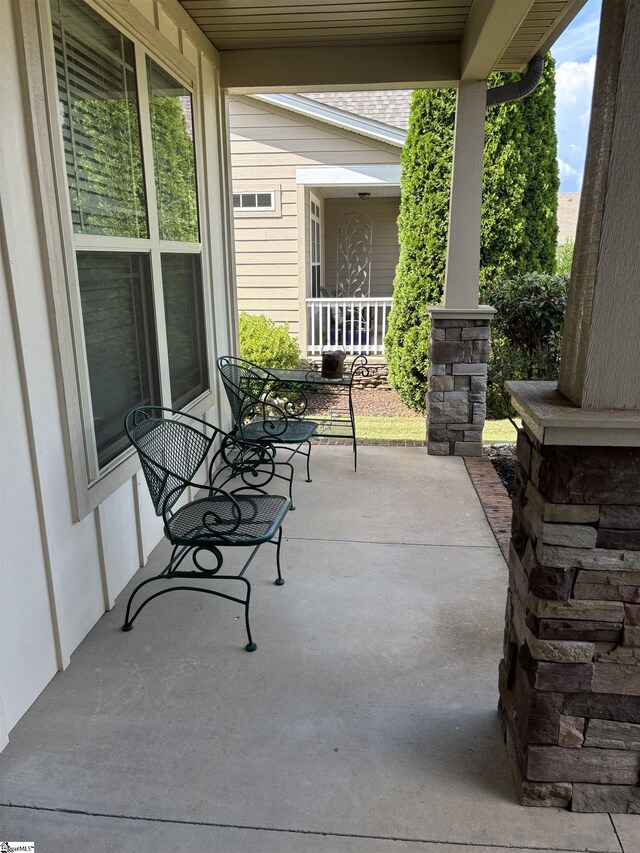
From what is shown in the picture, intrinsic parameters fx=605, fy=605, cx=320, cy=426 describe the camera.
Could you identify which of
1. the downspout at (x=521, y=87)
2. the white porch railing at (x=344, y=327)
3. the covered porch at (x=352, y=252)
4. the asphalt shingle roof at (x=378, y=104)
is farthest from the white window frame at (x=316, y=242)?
the downspout at (x=521, y=87)

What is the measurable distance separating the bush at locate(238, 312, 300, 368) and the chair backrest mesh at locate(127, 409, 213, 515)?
352 centimetres

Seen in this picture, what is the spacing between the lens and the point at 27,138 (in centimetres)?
193

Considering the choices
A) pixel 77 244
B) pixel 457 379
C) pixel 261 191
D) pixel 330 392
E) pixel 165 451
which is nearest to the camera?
pixel 77 244

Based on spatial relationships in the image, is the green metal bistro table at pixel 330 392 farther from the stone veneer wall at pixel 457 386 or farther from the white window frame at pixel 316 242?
the white window frame at pixel 316 242

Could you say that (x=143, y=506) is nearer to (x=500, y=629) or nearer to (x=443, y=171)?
(x=500, y=629)

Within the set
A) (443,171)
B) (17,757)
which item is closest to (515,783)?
(17,757)

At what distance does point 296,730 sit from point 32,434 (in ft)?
4.18

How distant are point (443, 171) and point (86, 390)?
5.26m

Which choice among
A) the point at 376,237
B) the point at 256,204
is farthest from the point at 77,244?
the point at 376,237

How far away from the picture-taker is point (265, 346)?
6699mm

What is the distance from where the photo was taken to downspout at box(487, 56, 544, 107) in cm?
417

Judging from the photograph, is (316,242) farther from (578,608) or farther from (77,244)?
(578,608)

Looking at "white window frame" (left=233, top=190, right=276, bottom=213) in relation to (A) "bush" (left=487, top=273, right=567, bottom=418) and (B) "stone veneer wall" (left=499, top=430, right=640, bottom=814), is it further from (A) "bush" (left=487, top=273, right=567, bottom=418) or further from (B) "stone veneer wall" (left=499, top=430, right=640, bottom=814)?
(B) "stone veneer wall" (left=499, top=430, right=640, bottom=814)

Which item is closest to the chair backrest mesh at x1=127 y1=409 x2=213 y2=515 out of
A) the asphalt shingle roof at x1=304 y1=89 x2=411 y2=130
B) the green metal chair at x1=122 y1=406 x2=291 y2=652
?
the green metal chair at x1=122 y1=406 x2=291 y2=652
